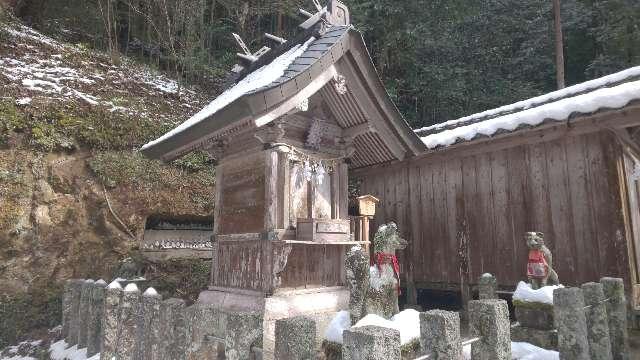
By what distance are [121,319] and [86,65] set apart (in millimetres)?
12014

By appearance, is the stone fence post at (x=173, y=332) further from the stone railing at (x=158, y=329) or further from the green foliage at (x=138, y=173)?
the green foliage at (x=138, y=173)

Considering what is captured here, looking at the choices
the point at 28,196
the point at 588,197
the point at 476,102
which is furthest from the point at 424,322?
the point at 476,102

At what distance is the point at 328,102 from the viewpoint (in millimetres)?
6793

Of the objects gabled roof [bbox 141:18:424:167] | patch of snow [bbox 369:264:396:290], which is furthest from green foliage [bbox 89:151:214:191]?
patch of snow [bbox 369:264:396:290]

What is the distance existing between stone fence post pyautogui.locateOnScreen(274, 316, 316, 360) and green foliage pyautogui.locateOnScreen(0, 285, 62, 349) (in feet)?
25.5

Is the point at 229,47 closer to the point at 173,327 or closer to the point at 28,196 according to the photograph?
the point at 28,196

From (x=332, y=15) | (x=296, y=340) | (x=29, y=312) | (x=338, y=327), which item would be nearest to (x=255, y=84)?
(x=332, y=15)

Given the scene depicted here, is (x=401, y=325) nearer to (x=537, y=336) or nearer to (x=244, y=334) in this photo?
(x=537, y=336)

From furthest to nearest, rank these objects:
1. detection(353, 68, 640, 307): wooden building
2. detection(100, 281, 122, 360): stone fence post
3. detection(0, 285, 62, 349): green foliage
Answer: detection(0, 285, 62, 349): green foliage < detection(353, 68, 640, 307): wooden building < detection(100, 281, 122, 360): stone fence post

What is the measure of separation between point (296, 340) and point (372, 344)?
19.4 inches

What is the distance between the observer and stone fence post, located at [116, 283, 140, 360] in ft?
14.6

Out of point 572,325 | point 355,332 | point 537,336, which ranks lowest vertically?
point 537,336

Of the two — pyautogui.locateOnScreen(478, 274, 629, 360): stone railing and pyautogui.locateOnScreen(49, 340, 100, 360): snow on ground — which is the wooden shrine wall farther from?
pyautogui.locateOnScreen(478, 274, 629, 360): stone railing

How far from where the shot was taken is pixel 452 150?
27.1 ft
